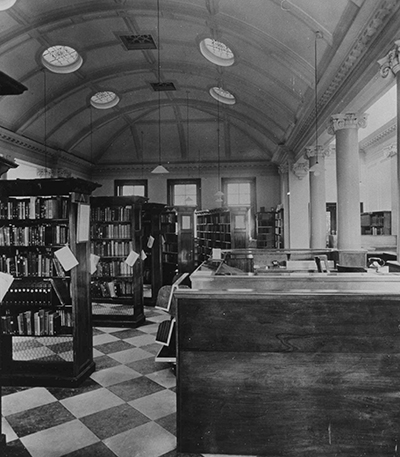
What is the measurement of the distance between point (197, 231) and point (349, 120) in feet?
22.9

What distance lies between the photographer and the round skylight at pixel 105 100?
12.3 m

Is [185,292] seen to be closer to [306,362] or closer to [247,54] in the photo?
[306,362]

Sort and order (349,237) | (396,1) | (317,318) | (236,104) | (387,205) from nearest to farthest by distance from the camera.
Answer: (317,318), (396,1), (349,237), (236,104), (387,205)

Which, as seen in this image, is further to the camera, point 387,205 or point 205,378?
point 387,205

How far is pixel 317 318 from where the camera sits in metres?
2.54

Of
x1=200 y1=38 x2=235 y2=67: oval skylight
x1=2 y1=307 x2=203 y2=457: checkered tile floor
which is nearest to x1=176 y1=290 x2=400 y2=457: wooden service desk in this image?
x1=2 y1=307 x2=203 y2=457: checkered tile floor

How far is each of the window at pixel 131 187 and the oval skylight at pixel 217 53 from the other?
7.34m

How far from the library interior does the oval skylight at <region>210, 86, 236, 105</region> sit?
3.4 inches

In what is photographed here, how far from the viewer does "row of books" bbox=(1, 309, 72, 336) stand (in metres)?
4.15

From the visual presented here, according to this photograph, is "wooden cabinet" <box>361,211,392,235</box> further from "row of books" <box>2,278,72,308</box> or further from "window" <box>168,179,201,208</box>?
"row of books" <box>2,278,72,308</box>

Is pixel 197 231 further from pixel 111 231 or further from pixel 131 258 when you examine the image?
pixel 131 258

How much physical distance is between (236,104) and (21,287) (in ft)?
31.1

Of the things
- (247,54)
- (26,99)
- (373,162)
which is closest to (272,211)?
(373,162)

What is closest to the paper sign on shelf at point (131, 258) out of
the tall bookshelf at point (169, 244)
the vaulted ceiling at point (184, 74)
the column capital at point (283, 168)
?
the tall bookshelf at point (169, 244)
